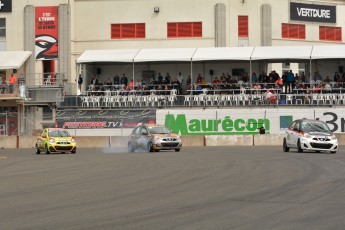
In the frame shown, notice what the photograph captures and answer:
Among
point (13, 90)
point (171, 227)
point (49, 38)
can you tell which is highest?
point (49, 38)

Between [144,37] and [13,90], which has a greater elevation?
[144,37]

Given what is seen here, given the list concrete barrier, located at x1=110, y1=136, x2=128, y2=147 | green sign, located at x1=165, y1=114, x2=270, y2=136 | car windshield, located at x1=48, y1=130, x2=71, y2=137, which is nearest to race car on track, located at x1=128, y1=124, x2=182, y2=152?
car windshield, located at x1=48, y1=130, x2=71, y2=137

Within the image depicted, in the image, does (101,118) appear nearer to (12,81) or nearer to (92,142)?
(92,142)

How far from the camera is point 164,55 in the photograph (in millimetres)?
56812

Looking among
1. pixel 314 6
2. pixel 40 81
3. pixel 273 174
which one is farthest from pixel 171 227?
pixel 314 6

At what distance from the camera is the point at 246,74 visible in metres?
58.0

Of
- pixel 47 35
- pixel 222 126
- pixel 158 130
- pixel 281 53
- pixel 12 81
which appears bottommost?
pixel 158 130

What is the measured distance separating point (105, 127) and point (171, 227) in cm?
4354

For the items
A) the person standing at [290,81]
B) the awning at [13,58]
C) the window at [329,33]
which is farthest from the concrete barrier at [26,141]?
the window at [329,33]

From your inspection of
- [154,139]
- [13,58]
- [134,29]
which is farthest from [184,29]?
[154,139]

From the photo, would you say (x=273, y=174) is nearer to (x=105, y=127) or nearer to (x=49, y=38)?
(x=105, y=127)

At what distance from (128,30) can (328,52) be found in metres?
17.1

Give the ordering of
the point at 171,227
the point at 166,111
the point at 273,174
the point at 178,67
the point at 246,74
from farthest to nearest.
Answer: the point at 178,67, the point at 246,74, the point at 166,111, the point at 273,174, the point at 171,227

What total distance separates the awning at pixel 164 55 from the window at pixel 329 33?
1409 centimetres
